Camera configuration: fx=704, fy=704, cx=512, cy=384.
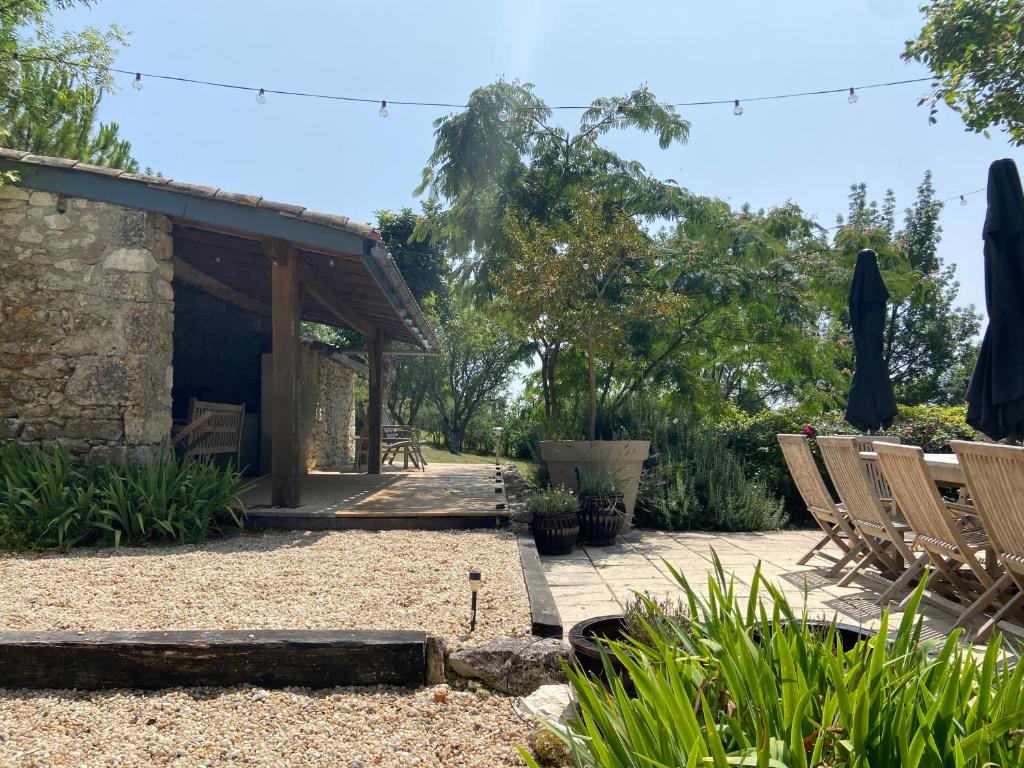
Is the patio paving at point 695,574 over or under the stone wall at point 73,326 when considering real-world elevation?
under

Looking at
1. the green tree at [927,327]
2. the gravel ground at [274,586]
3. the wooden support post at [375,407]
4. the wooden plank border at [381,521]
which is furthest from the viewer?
the green tree at [927,327]

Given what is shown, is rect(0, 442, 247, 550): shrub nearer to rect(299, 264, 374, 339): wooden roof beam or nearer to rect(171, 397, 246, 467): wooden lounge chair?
rect(171, 397, 246, 467): wooden lounge chair

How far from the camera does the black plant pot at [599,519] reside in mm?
5719

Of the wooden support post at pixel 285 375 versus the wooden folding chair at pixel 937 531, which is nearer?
the wooden folding chair at pixel 937 531

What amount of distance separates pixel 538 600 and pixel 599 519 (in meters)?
2.48

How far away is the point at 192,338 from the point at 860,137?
8.63 meters

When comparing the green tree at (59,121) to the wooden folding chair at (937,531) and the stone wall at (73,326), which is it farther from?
the wooden folding chair at (937,531)

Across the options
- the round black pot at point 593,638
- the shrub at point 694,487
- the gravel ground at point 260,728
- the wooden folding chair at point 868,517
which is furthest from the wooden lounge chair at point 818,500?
the gravel ground at point 260,728

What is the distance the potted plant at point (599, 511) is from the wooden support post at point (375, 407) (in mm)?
5370

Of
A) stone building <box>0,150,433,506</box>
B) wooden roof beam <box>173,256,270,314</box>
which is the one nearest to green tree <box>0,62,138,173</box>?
stone building <box>0,150,433,506</box>

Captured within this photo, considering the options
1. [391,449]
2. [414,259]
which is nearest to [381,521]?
[391,449]

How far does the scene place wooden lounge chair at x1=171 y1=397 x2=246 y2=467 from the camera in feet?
22.6

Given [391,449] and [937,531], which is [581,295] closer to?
[937,531]

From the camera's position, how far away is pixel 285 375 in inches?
232
